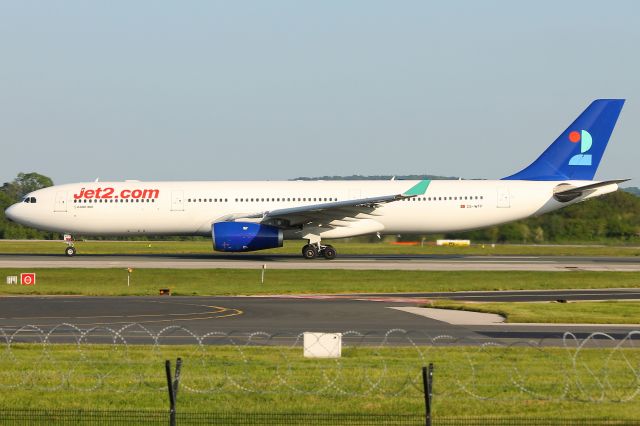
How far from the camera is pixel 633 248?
72562 millimetres

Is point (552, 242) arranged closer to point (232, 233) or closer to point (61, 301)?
point (232, 233)

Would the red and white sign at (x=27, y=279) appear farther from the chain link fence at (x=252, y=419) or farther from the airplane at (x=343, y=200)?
the chain link fence at (x=252, y=419)

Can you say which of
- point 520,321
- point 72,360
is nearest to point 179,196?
point 520,321

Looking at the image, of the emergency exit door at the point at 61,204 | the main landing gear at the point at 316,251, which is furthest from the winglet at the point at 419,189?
the emergency exit door at the point at 61,204

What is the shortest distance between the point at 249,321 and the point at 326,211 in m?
26.0

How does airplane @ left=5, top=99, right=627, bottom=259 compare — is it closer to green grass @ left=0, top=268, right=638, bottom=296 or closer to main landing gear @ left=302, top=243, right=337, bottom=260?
main landing gear @ left=302, top=243, right=337, bottom=260

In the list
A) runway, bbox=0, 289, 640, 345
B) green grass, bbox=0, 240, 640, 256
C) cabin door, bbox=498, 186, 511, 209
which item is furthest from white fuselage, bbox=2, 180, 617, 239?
runway, bbox=0, 289, 640, 345

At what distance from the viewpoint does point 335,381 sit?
17094mm

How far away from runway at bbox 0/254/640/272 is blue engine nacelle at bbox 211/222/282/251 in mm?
985

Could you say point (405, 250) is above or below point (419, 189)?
below

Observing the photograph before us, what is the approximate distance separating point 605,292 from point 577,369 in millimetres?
22094

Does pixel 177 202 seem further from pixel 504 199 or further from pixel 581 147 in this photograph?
pixel 581 147

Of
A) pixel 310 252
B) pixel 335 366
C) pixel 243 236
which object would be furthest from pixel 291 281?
pixel 335 366

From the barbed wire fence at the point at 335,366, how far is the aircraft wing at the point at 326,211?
28.5m
